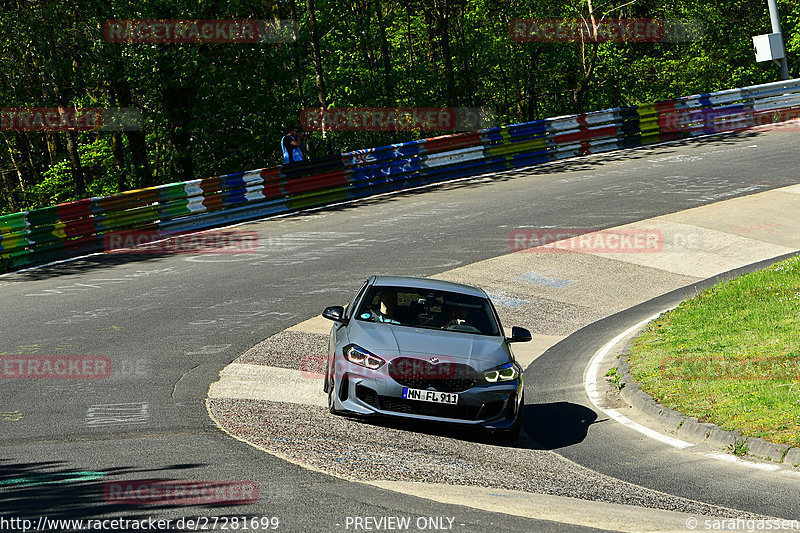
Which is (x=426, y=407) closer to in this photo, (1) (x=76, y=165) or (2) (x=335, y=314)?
(2) (x=335, y=314)

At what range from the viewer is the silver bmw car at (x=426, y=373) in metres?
9.08

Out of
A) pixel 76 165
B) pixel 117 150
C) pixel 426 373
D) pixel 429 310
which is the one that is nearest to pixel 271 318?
pixel 429 310

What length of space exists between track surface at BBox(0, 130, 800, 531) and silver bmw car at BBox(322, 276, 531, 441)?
0.94 meters

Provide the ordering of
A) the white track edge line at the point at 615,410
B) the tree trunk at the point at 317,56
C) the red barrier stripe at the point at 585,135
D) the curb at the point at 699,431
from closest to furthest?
1. the curb at the point at 699,431
2. the white track edge line at the point at 615,410
3. the red barrier stripe at the point at 585,135
4. the tree trunk at the point at 317,56

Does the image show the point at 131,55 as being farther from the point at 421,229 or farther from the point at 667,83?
the point at 667,83

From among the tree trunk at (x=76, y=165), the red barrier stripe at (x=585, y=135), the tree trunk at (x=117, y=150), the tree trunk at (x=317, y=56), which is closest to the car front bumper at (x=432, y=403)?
the red barrier stripe at (x=585, y=135)

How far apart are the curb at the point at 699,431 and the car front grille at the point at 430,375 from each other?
2.47m

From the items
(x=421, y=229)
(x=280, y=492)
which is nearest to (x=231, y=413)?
(x=280, y=492)

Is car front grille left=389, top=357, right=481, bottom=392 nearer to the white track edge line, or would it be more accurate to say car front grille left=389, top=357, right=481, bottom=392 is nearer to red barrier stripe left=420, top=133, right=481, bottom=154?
Answer: the white track edge line

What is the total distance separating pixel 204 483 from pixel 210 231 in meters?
14.7

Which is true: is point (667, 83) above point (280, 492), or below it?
above

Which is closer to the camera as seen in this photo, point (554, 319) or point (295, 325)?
point (295, 325)

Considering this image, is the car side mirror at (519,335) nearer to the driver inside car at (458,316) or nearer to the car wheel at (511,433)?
the driver inside car at (458,316)

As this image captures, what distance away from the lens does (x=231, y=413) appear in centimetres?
951
